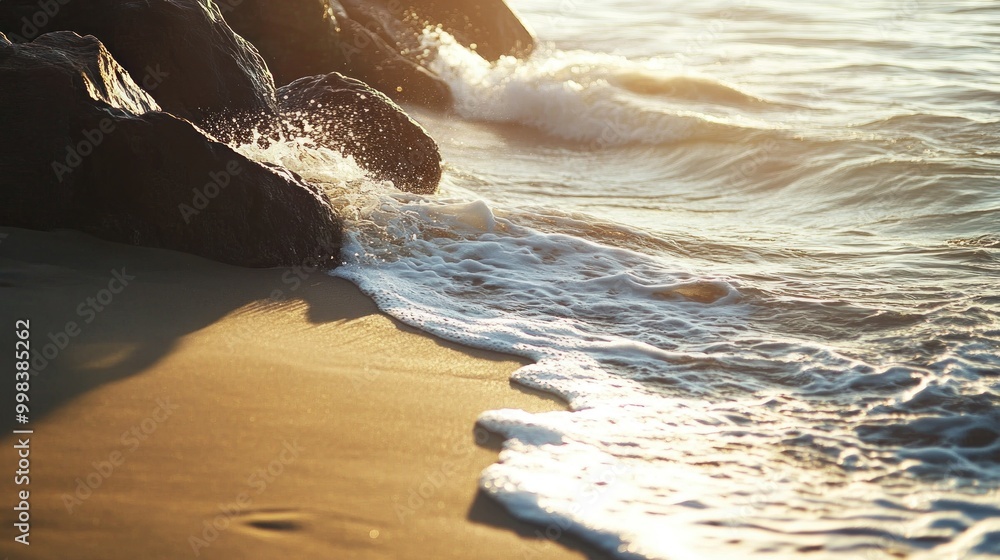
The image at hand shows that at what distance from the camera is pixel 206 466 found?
2.96 metres

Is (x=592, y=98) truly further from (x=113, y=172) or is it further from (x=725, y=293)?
(x=113, y=172)

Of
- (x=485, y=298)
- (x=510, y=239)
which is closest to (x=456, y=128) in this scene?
(x=510, y=239)

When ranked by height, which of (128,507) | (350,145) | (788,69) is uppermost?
(788,69)

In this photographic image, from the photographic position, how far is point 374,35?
469 inches

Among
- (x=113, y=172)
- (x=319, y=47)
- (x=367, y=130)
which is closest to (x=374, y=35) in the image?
(x=319, y=47)

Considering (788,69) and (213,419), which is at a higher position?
(788,69)

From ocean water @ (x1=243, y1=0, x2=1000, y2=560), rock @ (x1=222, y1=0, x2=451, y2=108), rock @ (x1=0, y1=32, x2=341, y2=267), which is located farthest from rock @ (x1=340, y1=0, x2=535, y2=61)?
rock @ (x1=0, y1=32, x2=341, y2=267)

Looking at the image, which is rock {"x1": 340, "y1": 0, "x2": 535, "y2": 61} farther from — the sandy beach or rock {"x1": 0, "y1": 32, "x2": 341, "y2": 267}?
the sandy beach

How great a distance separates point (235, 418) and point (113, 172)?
2240mm

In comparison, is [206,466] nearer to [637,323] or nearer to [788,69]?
[637,323]

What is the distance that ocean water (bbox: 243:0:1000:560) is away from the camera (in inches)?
120

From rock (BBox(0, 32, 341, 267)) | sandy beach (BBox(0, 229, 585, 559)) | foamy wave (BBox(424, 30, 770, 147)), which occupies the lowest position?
sandy beach (BBox(0, 229, 585, 559))

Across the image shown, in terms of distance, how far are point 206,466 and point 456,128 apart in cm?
836

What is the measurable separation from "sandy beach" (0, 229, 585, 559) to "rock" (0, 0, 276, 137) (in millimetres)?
2061
